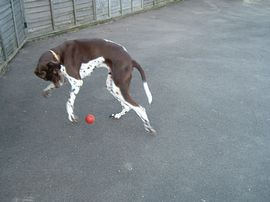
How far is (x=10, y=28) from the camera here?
26.3ft

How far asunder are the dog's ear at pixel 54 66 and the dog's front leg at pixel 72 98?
0.24 meters

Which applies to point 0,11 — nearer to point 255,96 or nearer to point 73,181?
point 73,181

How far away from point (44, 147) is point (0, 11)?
13.0 ft

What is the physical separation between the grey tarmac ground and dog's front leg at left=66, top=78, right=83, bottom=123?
17 cm

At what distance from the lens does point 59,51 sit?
489 cm

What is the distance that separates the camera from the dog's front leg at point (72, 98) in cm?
500

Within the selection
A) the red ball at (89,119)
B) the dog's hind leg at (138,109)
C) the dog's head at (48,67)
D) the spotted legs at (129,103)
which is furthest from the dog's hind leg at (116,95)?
the dog's head at (48,67)

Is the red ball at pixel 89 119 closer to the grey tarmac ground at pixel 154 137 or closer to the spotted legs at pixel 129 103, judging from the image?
the grey tarmac ground at pixel 154 137

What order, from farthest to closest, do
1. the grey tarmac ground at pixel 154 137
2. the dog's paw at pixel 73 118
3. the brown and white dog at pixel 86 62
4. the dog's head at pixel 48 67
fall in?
the dog's paw at pixel 73 118, the brown and white dog at pixel 86 62, the dog's head at pixel 48 67, the grey tarmac ground at pixel 154 137

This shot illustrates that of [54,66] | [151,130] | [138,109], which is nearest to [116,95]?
[138,109]

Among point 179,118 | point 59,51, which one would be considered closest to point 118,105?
point 179,118

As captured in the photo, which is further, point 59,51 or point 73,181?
point 59,51

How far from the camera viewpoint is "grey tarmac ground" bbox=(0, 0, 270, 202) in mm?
→ 4164

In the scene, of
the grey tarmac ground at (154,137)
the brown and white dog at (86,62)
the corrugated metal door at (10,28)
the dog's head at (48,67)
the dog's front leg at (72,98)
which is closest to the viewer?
the grey tarmac ground at (154,137)
